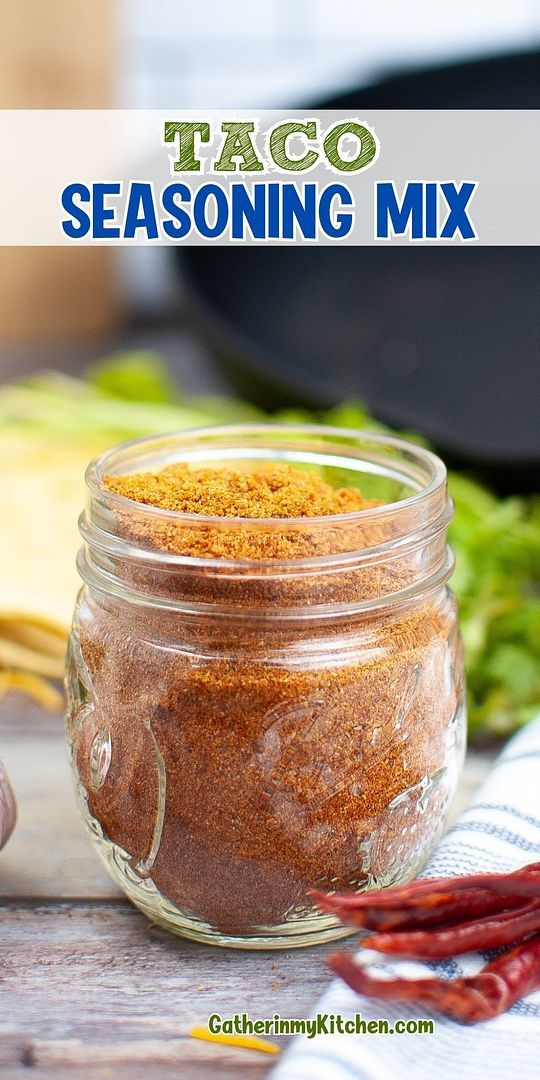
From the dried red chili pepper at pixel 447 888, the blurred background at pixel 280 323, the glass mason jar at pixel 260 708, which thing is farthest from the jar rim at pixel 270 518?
the blurred background at pixel 280 323

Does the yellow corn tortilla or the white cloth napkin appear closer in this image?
the white cloth napkin

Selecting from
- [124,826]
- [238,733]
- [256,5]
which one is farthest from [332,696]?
[256,5]

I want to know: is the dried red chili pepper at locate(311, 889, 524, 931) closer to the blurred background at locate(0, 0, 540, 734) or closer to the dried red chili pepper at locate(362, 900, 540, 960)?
the dried red chili pepper at locate(362, 900, 540, 960)

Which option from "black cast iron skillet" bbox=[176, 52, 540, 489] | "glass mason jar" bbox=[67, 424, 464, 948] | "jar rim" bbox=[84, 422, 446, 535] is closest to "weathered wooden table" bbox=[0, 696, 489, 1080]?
"glass mason jar" bbox=[67, 424, 464, 948]

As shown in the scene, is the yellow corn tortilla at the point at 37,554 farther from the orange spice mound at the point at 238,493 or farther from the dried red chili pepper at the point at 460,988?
the dried red chili pepper at the point at 460,988

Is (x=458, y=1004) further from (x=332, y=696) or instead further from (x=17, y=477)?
(x=17, y=477)

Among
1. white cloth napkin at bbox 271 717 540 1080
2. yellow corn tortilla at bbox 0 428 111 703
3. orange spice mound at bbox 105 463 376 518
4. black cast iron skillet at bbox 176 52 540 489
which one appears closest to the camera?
white cloth napkin at bbox 271 717 540 1080

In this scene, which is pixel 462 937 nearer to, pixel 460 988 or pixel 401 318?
pixel 460 988
